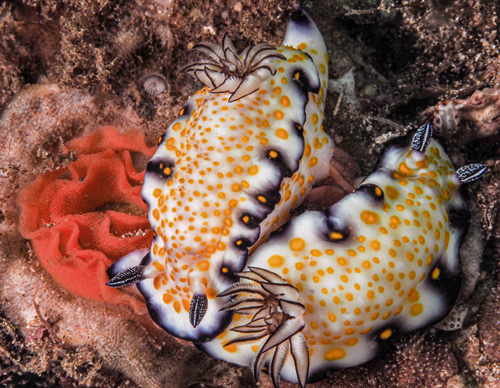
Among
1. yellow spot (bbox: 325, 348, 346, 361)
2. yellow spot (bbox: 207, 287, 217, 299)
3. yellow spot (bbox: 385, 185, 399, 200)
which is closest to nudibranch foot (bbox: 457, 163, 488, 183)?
yellow spot (bbox: 385, 185, 399, 200)

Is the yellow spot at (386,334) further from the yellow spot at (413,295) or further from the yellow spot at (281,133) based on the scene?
the yellow spot at (281,133)

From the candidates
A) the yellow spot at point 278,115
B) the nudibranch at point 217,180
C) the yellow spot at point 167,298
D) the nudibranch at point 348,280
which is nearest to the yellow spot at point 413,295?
the nudibranch at point 348,280

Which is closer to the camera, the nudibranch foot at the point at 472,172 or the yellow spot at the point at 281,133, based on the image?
the yellow spot at the point at 281,133

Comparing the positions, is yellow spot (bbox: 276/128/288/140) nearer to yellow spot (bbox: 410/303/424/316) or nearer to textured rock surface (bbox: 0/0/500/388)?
textured rock surface (bbox: 0/0/500/388)

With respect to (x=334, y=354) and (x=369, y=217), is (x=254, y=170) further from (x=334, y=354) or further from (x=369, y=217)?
(x=334, y=354)

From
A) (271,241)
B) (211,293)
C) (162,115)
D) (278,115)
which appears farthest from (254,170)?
(162,115)

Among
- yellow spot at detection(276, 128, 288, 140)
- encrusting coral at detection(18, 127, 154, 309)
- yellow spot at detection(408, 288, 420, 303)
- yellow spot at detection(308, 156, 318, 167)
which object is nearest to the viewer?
yellow spot at detection(276, 128, 288, 140)
